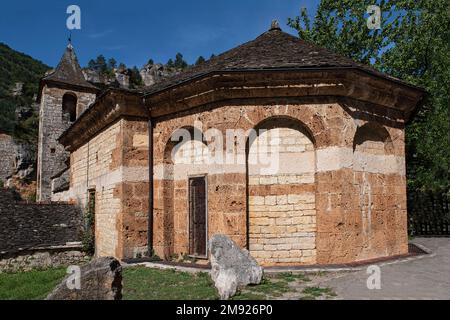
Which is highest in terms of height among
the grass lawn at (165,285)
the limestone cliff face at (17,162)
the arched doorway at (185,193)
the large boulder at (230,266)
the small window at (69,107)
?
the small window at (69,107)

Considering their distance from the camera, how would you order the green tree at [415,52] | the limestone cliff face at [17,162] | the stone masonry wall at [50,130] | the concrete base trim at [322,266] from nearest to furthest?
the concrete base trim at [322,266] → the green tree at [415,52] → the stone masonry wall at [50,130] → the limestone cliff face at [17,162]

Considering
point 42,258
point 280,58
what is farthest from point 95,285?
point 42,258

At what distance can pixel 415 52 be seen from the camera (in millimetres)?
14953

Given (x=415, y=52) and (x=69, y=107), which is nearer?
(x=415, y=52)

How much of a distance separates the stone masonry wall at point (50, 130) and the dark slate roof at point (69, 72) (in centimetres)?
66

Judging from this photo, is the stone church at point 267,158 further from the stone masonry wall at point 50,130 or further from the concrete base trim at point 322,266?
the stone masonry wall at point 50,130

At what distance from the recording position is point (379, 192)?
26.5 feet

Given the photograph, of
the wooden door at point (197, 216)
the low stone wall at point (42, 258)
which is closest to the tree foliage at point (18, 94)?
the low stone wall at point (42, 258)

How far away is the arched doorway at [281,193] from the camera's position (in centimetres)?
722

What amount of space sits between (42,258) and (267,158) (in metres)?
7.36

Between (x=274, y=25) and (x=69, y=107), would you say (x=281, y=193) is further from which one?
(x=69, y=107)

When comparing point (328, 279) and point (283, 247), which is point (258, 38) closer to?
point (283, 247)

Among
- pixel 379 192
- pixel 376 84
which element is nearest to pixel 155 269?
pixel 379 192
